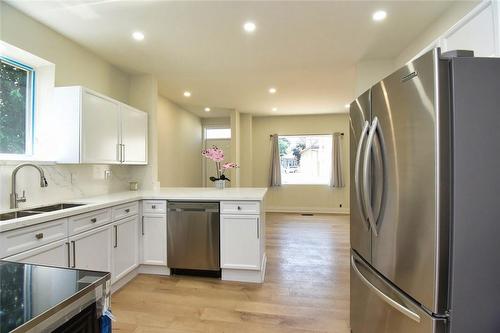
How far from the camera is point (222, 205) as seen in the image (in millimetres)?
2658

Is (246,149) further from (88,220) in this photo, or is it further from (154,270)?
(88,220)

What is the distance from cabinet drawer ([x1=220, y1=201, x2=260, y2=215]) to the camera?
2.60 meters

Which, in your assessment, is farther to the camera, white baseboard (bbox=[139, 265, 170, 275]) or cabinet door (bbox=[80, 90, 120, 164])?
white baseboard (bbox=[139, 265, 170, 275])

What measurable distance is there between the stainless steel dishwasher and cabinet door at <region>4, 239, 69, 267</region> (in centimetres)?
103

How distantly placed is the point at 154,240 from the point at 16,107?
71.8 inches

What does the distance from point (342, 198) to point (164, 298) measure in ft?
17.5

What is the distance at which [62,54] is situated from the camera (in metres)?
2.51

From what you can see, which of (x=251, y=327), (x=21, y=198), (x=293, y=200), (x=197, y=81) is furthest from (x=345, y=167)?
(x=21, y=198)

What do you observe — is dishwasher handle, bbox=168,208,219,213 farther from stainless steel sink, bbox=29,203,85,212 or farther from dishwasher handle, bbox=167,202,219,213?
stainless steel sink, bbox=29,203,85,212

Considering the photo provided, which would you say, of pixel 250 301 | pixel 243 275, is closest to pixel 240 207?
pixel 243 275

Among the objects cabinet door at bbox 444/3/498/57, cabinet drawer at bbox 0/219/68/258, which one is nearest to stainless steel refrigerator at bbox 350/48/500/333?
cabinet door at bbox 444/3/498/57

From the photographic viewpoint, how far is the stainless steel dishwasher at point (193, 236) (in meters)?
2.69

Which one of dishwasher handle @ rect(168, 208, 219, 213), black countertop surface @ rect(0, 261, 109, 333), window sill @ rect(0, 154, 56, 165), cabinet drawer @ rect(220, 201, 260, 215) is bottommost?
dishwasher handle @ rect(168, 208, 219, 213)

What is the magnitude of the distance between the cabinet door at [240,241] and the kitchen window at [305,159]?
4.34 metres
